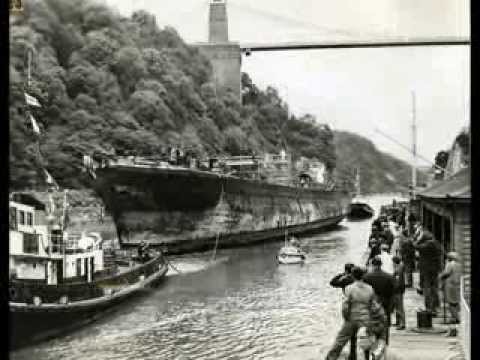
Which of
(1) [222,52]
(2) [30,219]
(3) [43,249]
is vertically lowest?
(3) [43,249]

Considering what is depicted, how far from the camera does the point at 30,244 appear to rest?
4.92 meters

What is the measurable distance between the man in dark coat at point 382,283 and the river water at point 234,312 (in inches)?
16.0

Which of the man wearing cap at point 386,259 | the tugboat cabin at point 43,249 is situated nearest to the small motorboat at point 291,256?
the man wearing cap at point 386,259

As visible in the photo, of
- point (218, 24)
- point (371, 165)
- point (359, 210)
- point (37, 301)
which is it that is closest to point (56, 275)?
point (37, 301)

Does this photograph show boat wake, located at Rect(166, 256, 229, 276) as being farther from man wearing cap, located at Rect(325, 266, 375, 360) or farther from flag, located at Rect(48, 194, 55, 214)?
man wearing cap, located at Rect(325, 266, 375, 360)

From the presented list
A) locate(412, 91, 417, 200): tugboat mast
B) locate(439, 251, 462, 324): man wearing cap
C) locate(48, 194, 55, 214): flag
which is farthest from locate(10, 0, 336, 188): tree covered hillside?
locate(439, 251, 462, 324): man wearing cap

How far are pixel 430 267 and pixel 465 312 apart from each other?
62cm

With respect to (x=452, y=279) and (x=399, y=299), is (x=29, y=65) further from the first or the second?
(x=452, y=279)

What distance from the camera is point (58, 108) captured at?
528cm

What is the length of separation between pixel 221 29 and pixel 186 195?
1.41 m

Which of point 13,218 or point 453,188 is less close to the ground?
point 453,188

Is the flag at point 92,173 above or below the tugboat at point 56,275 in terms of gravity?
above

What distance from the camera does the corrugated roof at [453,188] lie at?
4477 mm

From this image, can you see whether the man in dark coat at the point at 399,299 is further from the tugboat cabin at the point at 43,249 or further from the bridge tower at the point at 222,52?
the tugboat cabin at the point at 43,249
